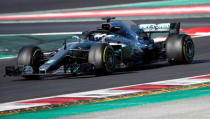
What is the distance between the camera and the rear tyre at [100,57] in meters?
11.9

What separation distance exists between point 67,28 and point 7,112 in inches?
806

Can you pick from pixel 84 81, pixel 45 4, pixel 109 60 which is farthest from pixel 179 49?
pixel 45 4

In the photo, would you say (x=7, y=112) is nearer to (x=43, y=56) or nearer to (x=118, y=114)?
(x=118, y=114)

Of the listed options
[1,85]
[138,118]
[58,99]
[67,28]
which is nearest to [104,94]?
[58,99]

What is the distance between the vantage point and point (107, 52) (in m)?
12.1

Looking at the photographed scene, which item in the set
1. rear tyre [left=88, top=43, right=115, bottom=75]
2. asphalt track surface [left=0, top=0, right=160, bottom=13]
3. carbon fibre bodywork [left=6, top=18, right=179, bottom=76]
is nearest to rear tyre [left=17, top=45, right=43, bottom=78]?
carbon fibre bodywork [left=6, top=18, right=179, bottom=76]

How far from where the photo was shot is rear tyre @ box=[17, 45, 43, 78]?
12.7m

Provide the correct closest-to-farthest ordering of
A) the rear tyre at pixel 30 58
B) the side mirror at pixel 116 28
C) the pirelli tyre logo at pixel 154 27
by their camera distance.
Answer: the rear tyre at pixel 30 58, the side mirror at pixel 116 28, the pirelli tyre logo at pixel 154 27

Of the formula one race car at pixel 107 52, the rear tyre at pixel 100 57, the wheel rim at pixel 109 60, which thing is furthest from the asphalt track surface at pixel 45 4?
the rear tyre at pixel 100 57

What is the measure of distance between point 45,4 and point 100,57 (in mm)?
30964

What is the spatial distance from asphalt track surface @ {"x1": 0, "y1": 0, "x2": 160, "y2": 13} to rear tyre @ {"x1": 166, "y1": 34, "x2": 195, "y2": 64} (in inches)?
1013

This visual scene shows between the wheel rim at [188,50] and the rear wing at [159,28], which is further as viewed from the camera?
the rear wing at [159,28]

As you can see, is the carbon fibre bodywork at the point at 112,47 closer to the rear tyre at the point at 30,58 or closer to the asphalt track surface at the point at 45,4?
the rear tyre at the point at 30,58

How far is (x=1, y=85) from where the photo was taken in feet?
38.9
